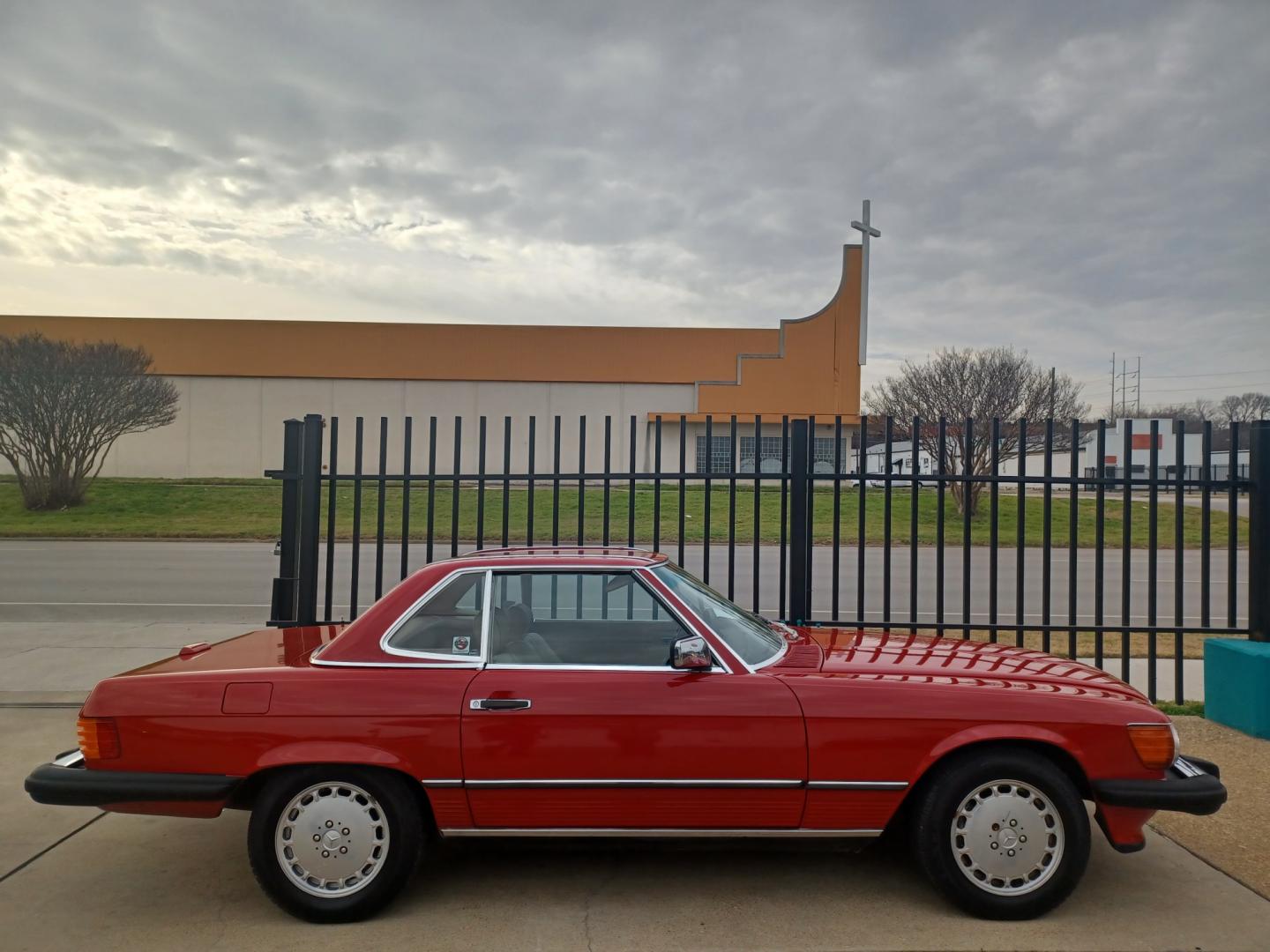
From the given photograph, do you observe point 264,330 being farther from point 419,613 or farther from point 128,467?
A: point 419,613

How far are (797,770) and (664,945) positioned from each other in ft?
2.62

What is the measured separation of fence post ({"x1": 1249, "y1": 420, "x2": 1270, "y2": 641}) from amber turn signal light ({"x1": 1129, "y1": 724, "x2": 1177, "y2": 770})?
3.69 m

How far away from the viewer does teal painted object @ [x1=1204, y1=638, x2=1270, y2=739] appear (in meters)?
6.02

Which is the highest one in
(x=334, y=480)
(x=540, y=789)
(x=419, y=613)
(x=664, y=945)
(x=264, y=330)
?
(x=264, y=330)

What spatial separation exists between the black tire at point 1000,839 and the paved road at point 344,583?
→ 5.22m

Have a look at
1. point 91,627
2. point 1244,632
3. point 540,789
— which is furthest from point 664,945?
point 91,627

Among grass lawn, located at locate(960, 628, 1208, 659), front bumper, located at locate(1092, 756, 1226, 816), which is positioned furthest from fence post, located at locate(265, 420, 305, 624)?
grass lawn, located at locate(960, 628, 1208, 659)

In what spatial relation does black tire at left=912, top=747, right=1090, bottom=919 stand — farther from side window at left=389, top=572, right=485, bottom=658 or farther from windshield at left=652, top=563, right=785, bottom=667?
side window at left=389, top=572, right=485, bottom=658

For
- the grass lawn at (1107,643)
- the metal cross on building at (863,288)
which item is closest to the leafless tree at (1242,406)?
the metal cross on building at (863,288)

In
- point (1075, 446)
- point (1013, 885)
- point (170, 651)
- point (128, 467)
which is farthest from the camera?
point (128, 467)

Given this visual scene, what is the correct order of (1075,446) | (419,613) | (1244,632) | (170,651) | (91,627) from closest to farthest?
(419,613), (1075,446), (1244,632), (170,651), (91,627)

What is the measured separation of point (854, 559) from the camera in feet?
60.8

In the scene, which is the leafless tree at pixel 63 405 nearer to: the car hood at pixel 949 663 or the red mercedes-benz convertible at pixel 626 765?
the red mercedes-benz convertible at pixel 626 765

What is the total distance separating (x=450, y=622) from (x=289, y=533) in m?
3.07
